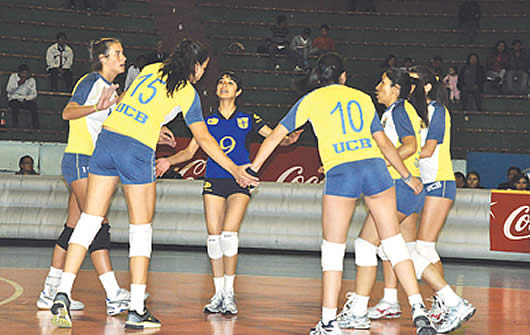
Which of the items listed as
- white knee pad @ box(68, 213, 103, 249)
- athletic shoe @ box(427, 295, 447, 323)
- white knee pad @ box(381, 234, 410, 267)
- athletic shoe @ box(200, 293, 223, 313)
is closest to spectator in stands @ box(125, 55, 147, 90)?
athletic shoe @ box(200, 293, 223, 313)

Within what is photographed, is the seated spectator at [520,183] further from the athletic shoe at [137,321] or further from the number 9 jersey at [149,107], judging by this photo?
the athletic shoe at [137,321]

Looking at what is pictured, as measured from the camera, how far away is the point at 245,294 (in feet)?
23.6

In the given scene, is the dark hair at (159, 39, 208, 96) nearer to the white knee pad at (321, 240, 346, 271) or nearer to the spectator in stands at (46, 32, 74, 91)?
the white knee pad at (321, 240, 346, 271)

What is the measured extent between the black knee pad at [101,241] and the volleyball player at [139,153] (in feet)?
2.13

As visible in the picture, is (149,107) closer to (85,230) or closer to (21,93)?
(85,230)

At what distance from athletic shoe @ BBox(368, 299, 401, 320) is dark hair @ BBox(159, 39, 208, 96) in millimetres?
2383

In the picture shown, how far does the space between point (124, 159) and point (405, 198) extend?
82.1 inches

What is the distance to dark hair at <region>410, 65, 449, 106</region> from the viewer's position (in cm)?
603

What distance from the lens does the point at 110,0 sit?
1908 centimetres

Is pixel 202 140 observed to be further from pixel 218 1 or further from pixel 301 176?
pixel 218 1

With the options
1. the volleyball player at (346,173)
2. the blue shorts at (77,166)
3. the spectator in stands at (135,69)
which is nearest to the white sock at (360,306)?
the volleyball player at (346,173)

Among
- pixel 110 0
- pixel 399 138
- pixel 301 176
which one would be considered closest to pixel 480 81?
pixel 301 176

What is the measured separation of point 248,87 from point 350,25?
4.19 meters

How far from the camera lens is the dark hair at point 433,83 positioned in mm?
6031
